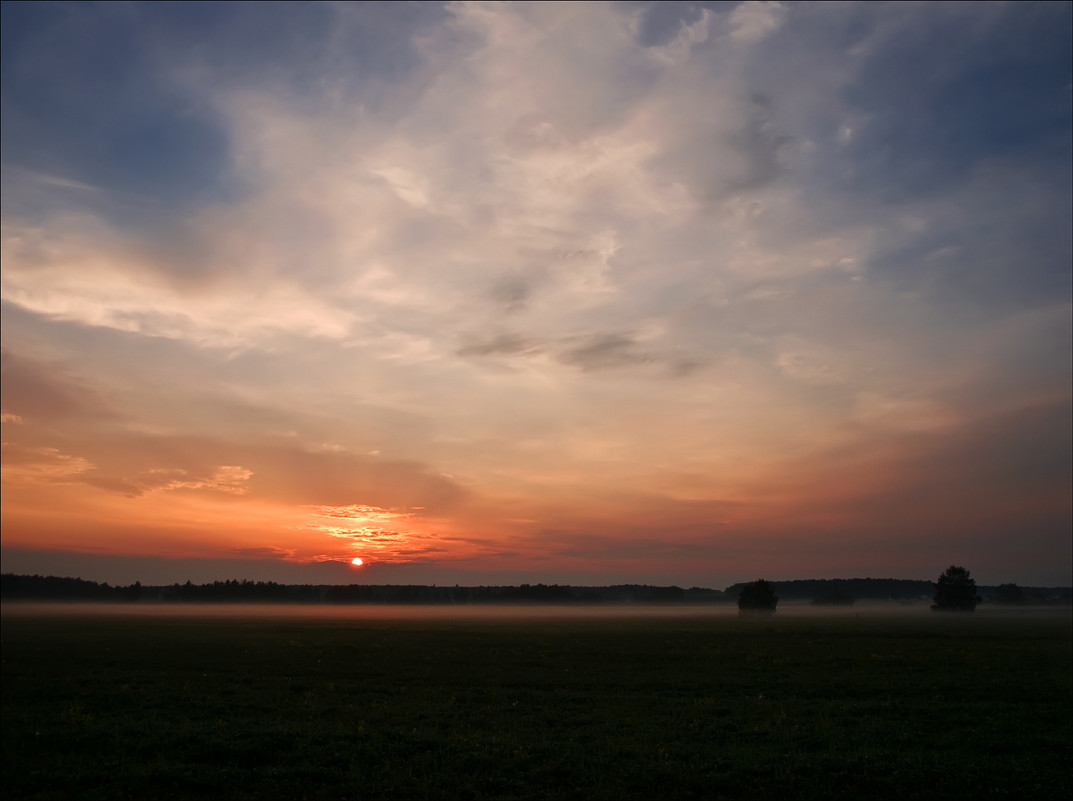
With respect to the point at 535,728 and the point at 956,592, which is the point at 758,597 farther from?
the point at 535,728

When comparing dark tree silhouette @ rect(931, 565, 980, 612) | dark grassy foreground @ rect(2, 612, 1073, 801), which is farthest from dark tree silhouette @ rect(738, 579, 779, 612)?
dark grassy foreground @ rect(2, 612, 1073, 801)

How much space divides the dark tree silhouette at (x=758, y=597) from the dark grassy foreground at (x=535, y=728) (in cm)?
13338

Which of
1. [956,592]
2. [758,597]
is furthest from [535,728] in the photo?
[956,592]

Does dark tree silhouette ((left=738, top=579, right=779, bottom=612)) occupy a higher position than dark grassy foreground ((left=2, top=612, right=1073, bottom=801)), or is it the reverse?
dark grassy foreground ((left=2, top=612, right=1073, bottom=801))

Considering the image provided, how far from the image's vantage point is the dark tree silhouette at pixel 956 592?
169500 millimetres

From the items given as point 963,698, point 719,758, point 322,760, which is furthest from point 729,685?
point 322,760

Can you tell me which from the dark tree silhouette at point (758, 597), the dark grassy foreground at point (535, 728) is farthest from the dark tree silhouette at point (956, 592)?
the dark grassy foreground at point (535, 728)

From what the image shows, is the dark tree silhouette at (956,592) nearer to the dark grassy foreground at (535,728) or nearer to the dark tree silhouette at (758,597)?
the dark tree silhouette at (758,597)

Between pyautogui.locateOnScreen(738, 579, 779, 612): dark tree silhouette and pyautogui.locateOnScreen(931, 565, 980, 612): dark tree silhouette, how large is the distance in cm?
3769

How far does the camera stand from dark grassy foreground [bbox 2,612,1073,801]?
58.5ft

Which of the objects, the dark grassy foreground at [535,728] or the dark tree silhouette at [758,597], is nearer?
the dark grassy foreground at [535,728]

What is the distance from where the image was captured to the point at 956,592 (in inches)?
6713

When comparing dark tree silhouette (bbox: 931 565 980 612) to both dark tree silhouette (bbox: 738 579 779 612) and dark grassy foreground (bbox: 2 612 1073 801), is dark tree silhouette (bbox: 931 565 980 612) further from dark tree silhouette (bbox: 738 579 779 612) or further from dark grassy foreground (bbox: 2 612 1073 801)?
dark grassy foreground (bbox: 2 612 1073 801)

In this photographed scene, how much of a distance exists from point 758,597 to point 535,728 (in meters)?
164
